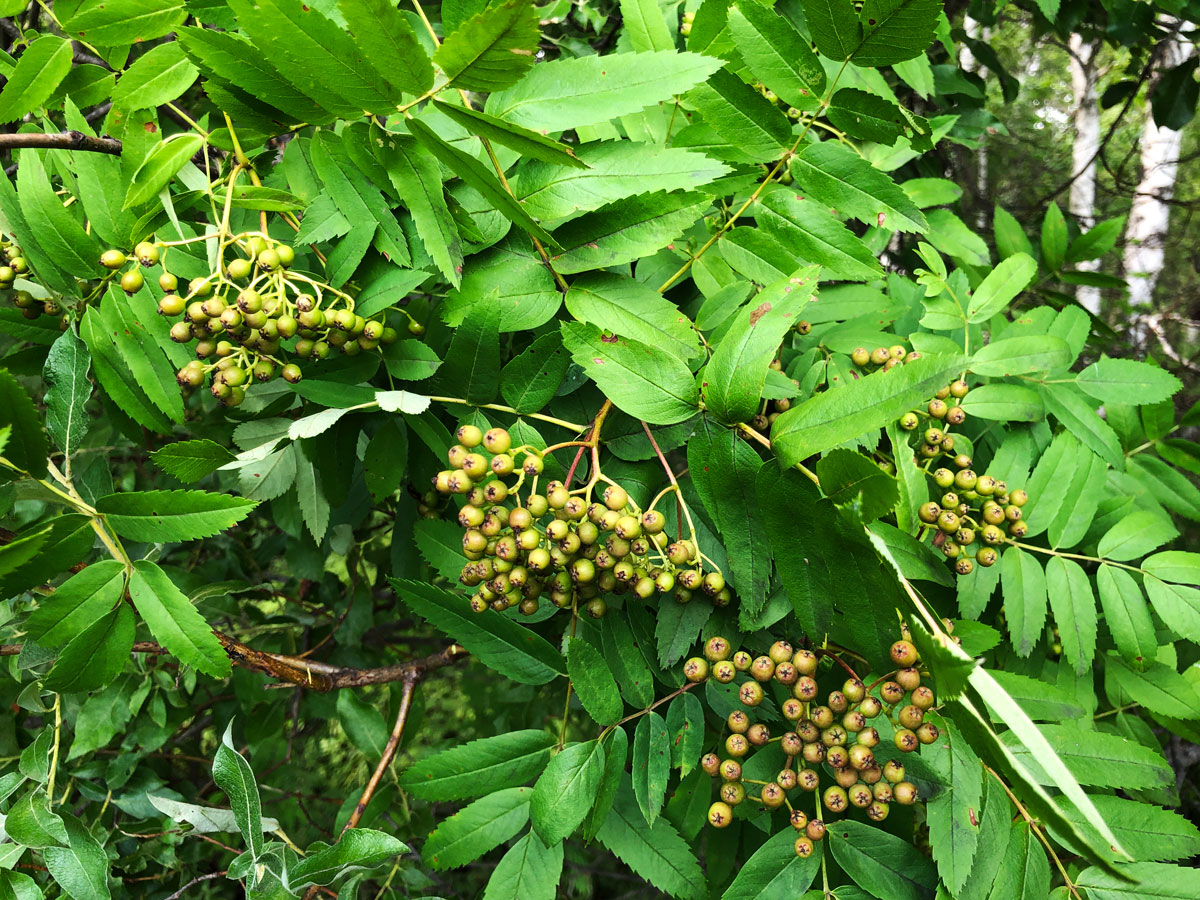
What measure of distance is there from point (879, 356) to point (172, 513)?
1.35 meters

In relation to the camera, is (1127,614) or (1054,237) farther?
(1054,237)

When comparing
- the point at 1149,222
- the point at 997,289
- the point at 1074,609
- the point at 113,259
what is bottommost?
the point at 1149,222

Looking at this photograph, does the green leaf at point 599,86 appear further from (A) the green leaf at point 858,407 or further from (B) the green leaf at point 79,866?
(B) the green leaf at point 79,866

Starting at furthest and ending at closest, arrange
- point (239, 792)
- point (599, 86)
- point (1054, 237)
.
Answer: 1. point (1054, 237)
2. point (239, 792)
3. point (599, 86)

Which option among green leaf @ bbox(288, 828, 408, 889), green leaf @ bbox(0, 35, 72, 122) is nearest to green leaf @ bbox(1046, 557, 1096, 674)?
green leaf @ bbox(288, 828, 408, 889)

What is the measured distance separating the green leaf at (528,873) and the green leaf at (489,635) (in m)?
0.12

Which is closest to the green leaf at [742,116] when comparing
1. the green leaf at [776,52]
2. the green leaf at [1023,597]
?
the green leaf at [776,52]

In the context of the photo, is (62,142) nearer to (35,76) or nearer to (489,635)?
(35,76)

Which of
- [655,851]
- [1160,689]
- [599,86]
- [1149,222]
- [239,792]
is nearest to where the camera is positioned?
[599,86]

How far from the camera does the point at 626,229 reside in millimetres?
1205

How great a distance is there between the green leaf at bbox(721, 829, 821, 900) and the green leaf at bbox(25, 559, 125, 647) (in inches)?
45.1

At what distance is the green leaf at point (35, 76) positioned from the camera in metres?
1.26

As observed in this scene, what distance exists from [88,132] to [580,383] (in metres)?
0.98

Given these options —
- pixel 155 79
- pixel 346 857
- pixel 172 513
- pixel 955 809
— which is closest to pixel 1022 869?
pixel 955 809
